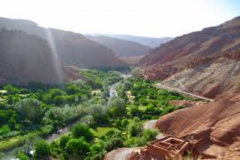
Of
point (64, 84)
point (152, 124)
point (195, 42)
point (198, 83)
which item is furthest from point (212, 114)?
point (195, 42)

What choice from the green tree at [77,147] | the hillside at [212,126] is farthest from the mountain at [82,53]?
the green tree at [77,147]

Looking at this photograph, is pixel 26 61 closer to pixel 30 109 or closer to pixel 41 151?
pixel 30 109

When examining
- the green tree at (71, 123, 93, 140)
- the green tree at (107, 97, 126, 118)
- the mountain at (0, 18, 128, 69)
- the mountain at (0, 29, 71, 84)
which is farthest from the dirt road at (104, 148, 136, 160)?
the mountain at (0, 18, 128, 69)

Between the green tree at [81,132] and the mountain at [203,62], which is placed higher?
the mountain at [203,62]

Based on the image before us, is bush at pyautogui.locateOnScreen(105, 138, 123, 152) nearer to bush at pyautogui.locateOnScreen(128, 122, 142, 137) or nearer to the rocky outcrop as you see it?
bush at pyautogui.locateOnScreen(128, 122, 142, 137)

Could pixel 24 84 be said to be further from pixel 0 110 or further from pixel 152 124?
pixel 152 124

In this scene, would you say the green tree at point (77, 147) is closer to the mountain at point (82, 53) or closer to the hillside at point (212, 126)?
the hillside at point (212, 126)

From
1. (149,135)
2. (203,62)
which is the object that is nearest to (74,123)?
(149,135)
